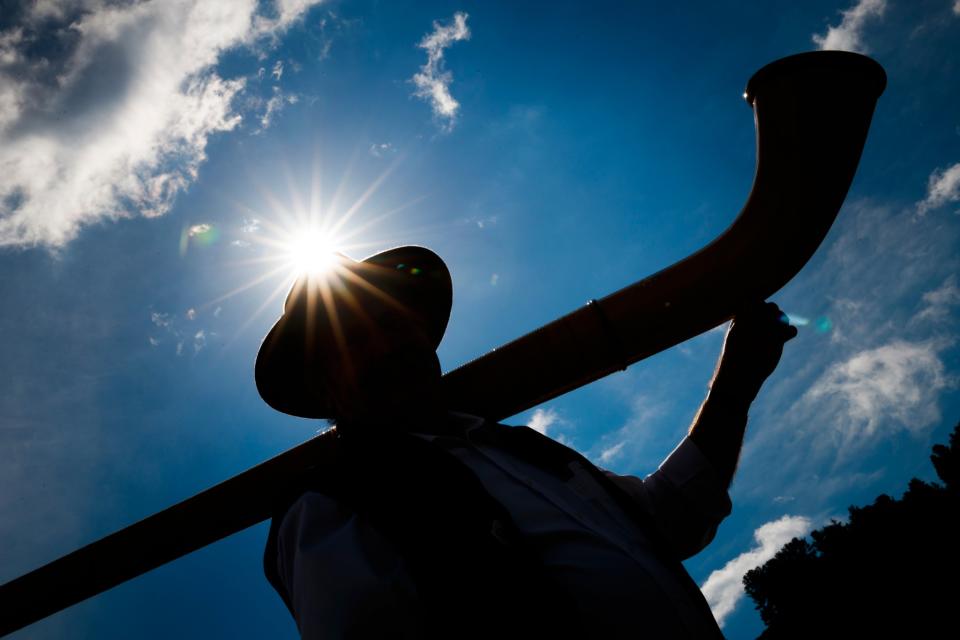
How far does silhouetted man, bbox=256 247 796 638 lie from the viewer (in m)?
0.98

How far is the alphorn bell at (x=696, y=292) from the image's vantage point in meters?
1.38

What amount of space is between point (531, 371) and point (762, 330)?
79 cm

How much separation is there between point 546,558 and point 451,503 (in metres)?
0.28

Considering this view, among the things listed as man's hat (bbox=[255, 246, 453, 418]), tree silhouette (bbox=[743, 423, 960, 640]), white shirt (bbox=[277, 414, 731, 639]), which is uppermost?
man's hat (bbox=[255, 246, 453, 418])

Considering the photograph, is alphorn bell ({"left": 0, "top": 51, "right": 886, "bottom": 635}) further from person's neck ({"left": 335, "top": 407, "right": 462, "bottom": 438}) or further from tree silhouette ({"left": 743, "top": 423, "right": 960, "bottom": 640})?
tree silhouette ({"left": 743, "top": 423, "right": 960, "bottom": 640})

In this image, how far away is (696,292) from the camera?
144 centimetres

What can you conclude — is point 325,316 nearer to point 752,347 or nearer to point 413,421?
point 413,421

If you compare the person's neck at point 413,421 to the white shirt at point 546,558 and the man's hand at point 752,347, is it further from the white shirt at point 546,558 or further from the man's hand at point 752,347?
the man's hand at point 752,347

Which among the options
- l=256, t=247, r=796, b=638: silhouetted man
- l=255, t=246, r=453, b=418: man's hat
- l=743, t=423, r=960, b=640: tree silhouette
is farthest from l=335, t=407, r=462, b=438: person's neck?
l=743, t=423, r=960, b=640: tree silhouette

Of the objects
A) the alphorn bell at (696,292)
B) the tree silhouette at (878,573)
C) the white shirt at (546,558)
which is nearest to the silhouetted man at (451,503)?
the white shirt at (546,558)

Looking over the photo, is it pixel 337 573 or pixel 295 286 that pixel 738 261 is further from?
pixel 295 286

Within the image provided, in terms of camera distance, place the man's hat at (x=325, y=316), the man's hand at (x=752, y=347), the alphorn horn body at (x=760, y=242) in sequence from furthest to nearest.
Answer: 1. the man's hat at (x=325, y=316)
2. the man's hand at (x=752, y=347)
3. the alphorn horn body at (x=760, y=242)

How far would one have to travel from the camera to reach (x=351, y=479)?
47.7 inches

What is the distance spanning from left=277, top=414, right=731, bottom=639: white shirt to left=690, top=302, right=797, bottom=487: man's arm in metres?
0.13
